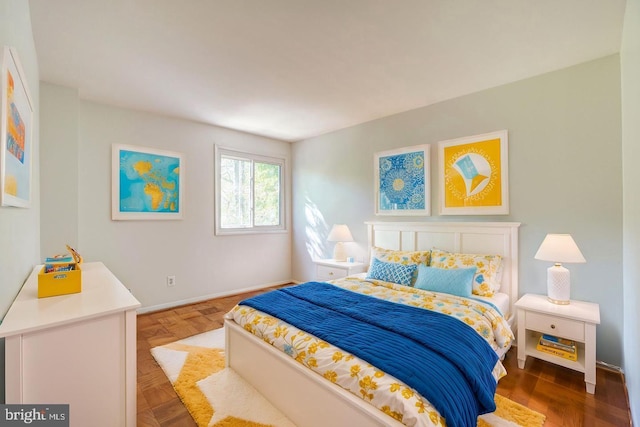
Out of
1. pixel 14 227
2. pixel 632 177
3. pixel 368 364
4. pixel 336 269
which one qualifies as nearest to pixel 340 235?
pixel 336 269

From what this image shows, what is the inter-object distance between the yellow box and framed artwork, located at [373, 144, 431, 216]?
3.07 meters

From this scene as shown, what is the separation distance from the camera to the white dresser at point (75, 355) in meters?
1.17

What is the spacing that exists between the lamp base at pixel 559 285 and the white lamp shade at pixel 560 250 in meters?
0.17

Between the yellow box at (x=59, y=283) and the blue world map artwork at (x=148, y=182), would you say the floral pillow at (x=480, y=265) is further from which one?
the blue world map artwork at (x=148, y=182)

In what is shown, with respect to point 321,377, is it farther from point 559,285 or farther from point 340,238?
point 340,238

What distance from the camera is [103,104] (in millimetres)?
3275

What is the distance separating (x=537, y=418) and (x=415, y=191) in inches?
89.0

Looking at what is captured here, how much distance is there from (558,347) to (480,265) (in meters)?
0.79

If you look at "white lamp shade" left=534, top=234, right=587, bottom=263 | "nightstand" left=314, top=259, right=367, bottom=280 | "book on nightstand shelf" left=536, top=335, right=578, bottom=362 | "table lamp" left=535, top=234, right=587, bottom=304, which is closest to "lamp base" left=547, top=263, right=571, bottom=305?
"table lamp" left=535, top=234, right=587, bottom=304

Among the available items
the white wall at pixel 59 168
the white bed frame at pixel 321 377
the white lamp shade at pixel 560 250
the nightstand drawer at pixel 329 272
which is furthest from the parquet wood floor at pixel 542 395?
the nightstand drawer at pixel 329 272

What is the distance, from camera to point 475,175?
9.67ft

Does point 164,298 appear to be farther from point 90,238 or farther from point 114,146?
point 114,146

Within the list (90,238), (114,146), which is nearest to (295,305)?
(90,238)

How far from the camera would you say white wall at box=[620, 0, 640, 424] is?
154 centimetres
